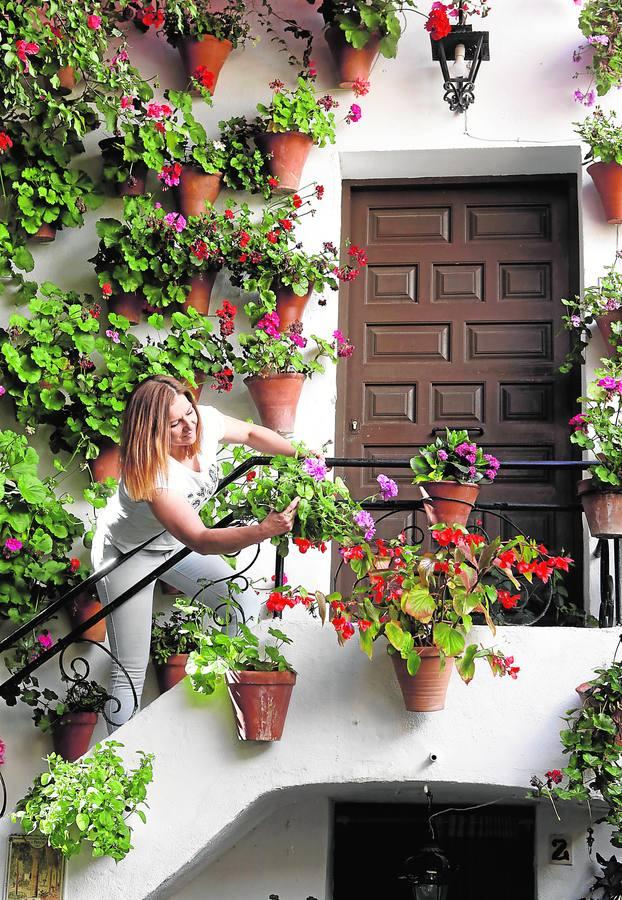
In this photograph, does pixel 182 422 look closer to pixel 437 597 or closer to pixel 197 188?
pixel 437 597

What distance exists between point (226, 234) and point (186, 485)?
6.71ft

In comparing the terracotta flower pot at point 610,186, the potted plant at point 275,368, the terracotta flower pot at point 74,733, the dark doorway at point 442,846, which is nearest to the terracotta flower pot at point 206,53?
the potted plant at point 275,368

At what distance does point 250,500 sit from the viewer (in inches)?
175

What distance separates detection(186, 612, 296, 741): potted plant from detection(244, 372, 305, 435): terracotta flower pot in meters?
1.55

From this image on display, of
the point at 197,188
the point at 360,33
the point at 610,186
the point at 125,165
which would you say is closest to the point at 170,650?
the point at 197,188

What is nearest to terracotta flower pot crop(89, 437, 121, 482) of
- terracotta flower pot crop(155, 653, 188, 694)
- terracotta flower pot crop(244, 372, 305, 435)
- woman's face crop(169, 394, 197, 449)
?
terracotta flower pot crop(244, 372, 305, 435)

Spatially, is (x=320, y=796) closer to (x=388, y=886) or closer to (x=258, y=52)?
(x=388, y=886)

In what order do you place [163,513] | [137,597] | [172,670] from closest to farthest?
[163,513], [137,597], [172,670]

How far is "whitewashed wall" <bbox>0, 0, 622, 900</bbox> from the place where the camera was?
15.0 feet

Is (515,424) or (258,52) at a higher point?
(258,52)

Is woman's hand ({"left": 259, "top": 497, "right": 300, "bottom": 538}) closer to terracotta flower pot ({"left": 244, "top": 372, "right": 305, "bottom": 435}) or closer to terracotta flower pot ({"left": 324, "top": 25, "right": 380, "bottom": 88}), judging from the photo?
terracotta flower pot ({"left": 244, "top": 372, "right": 305, "bottom": 435})

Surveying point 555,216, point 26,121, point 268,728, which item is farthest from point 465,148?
point 268,728

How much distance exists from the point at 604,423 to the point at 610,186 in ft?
4.55

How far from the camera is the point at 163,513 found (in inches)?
174
